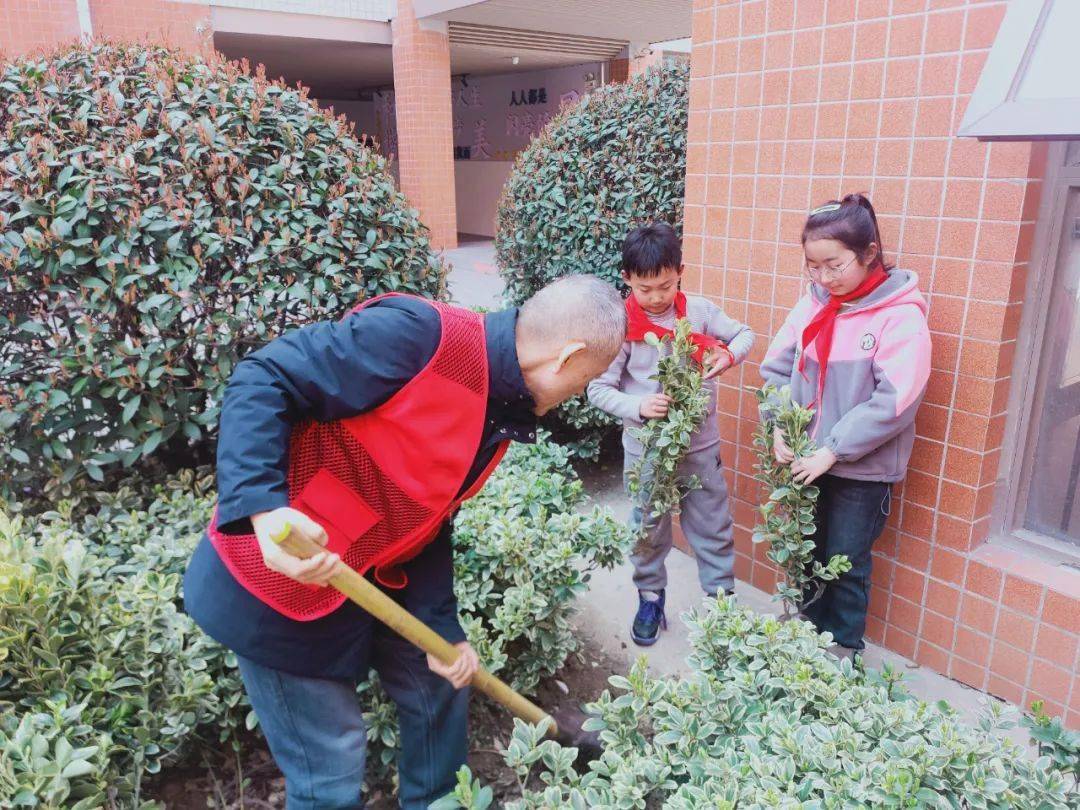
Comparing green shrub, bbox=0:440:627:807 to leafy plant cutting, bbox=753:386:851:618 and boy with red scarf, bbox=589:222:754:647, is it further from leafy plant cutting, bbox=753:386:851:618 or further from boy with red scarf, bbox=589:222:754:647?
leafy plant cutting, bbox=753:386:851:618

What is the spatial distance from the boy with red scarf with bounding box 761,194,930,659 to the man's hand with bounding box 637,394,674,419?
0.37 meters

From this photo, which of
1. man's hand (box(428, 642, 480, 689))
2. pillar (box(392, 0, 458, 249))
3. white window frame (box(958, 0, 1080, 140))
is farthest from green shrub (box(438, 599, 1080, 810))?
pillar (box(392, 0, 458, 249))

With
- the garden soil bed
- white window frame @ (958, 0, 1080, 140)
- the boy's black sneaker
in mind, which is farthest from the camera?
the boy's black sneaker

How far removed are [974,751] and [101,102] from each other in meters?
3.58

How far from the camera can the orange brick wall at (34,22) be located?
9789mm

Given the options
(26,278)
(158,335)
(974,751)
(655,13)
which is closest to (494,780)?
(974,751)

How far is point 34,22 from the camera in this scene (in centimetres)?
991

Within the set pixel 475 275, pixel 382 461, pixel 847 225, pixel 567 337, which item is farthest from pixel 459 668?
pixel 475 275

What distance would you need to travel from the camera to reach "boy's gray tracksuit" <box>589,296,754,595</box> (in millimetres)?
3016

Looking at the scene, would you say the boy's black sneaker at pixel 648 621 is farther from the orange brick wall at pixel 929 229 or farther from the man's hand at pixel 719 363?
the man's hand at pixel 719 363

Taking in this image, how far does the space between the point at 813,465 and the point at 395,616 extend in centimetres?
151

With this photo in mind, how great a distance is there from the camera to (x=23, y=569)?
1.98 m

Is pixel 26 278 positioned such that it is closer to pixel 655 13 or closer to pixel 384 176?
pixel 384 176

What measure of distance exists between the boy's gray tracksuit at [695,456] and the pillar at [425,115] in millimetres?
9695
